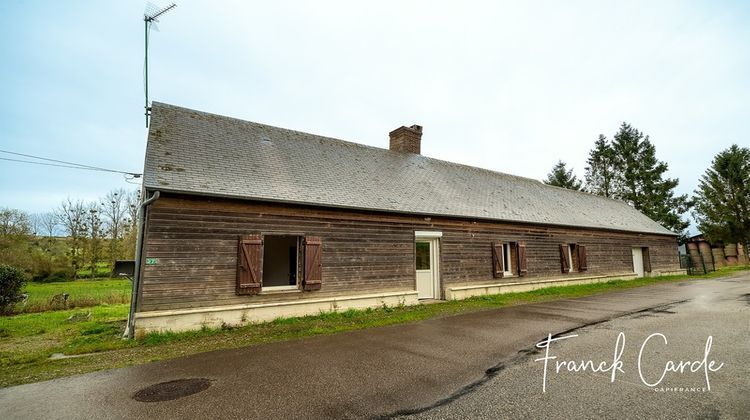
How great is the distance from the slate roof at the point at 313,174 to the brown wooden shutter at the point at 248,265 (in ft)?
3.81

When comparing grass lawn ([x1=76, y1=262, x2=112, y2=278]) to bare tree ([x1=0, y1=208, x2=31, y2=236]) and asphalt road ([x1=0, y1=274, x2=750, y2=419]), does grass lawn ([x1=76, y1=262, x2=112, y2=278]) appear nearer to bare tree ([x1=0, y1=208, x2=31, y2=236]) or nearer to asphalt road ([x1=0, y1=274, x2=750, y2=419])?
bare tree ([x1=0, y1=208, x2=31, y2=236])

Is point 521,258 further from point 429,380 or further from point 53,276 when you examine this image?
point 53,276

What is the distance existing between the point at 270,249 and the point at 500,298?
9.03m

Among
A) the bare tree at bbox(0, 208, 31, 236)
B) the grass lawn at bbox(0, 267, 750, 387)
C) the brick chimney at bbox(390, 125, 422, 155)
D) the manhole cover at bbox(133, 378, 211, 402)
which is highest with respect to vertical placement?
the brick chimney at bbox(390, 125, 422, 155)

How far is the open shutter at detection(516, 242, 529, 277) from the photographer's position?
47.1ft

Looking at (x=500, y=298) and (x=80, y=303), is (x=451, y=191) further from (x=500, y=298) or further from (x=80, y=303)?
(x=80, y=303)

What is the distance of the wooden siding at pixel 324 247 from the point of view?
767cm

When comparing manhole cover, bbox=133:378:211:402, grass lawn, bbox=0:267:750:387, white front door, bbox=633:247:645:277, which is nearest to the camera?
manhole cover, bbox=133:378:211:402

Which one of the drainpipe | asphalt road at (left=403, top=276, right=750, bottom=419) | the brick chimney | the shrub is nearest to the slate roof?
the drainpipe

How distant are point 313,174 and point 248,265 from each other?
4003mm

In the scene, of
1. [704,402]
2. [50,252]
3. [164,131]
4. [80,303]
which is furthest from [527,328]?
[50,252]

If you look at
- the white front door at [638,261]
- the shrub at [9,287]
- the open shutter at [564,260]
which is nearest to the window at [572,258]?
the open shutter at [564,260]

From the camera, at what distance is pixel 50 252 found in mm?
27844

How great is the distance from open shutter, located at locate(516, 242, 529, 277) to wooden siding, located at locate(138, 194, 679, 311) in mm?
342
